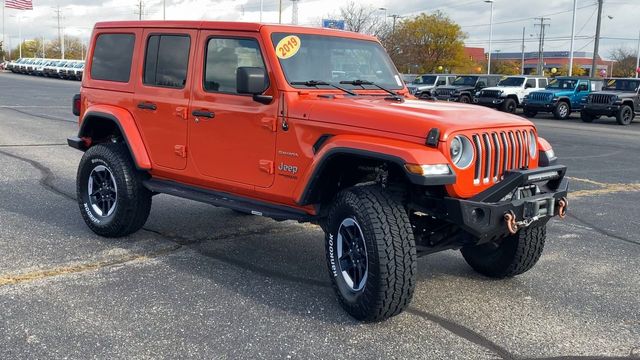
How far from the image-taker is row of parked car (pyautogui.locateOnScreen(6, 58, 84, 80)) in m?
56.3

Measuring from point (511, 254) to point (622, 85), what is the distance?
904 inches

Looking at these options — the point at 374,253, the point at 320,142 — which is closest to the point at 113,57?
the point at 320,142

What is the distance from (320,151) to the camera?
167 inches

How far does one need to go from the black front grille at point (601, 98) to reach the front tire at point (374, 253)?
2270cm

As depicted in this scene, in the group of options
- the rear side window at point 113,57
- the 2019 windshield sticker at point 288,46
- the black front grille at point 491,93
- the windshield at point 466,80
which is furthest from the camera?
the windshield at point 466,80

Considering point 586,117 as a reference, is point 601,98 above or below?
above

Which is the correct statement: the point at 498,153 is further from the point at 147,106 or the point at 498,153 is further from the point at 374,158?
the point at 147,106

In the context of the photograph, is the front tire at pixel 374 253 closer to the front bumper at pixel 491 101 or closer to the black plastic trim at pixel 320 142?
the black plastic trim at pixel 320 142

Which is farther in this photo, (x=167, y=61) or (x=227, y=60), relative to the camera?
(x=167, y=61)

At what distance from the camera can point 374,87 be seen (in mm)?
5223

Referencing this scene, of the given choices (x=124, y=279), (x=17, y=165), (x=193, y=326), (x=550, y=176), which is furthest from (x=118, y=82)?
(x=17, y=165)

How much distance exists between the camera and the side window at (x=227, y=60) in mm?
4926

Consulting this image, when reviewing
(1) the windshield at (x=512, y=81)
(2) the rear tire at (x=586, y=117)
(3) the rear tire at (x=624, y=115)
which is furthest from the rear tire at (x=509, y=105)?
(3) the rear tire at (x=624, y=115)

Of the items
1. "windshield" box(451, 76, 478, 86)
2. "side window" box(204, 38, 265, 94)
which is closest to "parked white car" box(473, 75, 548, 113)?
"windshield" box(451, 76, 478, 86)
